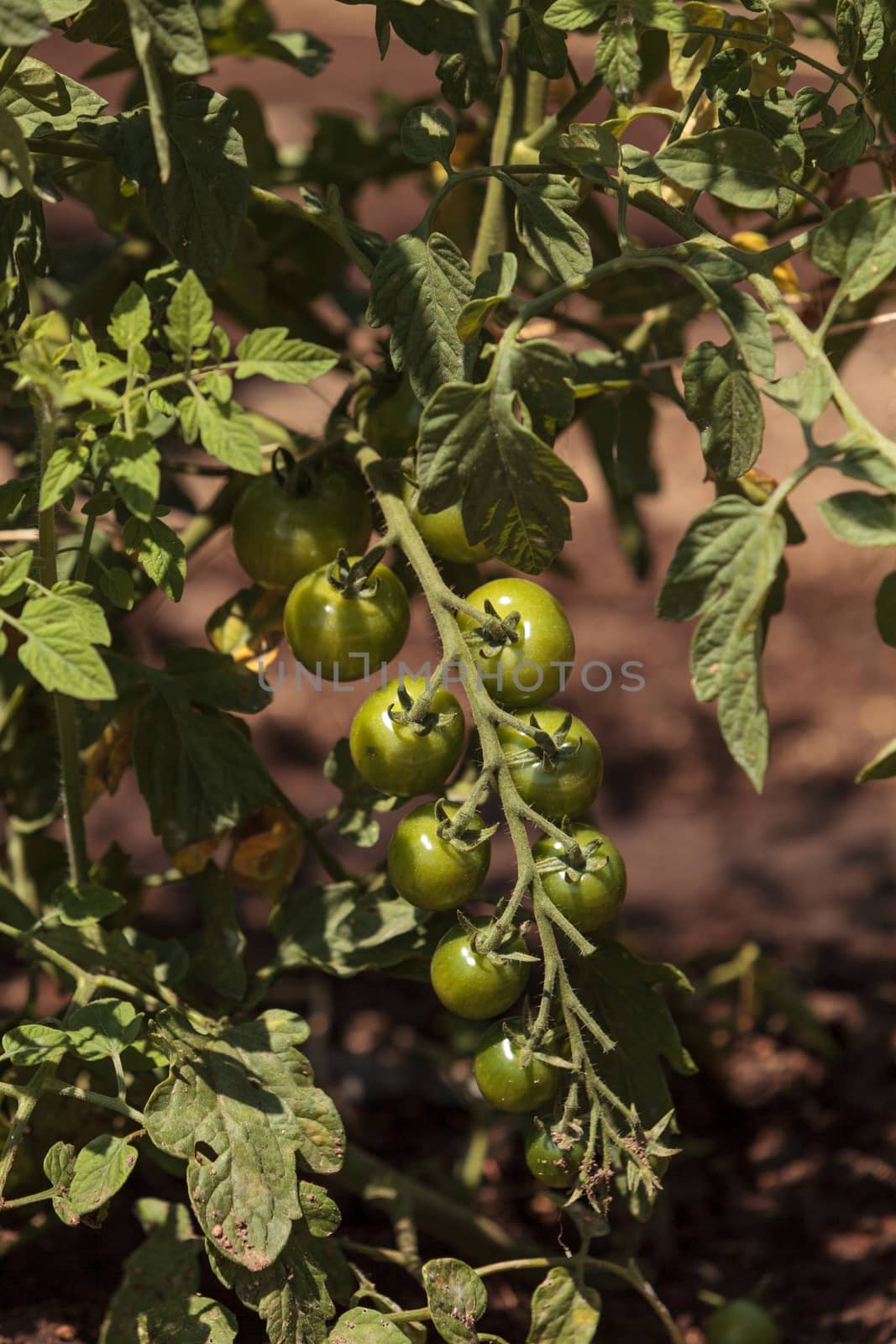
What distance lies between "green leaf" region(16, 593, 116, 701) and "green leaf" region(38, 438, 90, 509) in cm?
6

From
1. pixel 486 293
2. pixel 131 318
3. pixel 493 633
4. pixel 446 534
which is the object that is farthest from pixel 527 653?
pixel 131 318

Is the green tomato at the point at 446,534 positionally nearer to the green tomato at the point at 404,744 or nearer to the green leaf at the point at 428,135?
the green tomato at the point at 404,744

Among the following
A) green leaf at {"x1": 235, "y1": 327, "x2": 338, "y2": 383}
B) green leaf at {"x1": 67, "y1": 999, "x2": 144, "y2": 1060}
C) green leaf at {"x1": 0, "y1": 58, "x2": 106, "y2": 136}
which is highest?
green leaf at {"x1": 0, "y1": 58, "x2": 106, "y2": 136}

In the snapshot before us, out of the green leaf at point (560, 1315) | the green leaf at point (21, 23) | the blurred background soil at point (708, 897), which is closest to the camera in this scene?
the green leaf at point (21, 23)

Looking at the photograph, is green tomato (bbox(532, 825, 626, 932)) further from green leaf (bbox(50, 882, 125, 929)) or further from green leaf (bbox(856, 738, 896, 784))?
green leaf (bbox(50, 882, 125, 929))

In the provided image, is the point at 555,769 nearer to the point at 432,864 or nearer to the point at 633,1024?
the point at 432,864

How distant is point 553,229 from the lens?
34.4 inches

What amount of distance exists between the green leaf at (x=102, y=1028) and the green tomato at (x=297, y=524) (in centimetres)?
38

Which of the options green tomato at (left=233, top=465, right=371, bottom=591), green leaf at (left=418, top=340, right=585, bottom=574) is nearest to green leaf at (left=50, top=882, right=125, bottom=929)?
Result: green tomato at (left=233, top=465, right=371, bottom=591)

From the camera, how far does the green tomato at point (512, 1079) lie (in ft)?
2.94

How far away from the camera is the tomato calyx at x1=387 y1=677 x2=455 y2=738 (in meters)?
0.87

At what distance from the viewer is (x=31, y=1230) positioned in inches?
46.4

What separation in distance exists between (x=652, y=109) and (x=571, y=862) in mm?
554

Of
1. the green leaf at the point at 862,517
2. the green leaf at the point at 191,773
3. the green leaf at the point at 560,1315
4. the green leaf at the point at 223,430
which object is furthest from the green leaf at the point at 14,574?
the green leaf at the point at 560,1315
